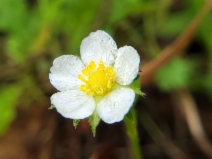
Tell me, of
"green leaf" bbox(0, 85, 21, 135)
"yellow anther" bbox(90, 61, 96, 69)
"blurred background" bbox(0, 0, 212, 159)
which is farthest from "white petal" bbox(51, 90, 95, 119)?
"green leaf" bbox(0, 85, 21, 135)

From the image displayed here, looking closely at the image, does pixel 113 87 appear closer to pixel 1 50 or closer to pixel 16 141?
pixel 16 141

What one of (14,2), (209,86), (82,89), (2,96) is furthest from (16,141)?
(209,86)

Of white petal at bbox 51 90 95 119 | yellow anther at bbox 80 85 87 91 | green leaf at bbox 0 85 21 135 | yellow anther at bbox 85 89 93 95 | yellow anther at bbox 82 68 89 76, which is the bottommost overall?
white petal at bbox 51 90 95 119

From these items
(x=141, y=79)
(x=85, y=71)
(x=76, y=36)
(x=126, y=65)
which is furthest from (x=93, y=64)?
(x=76, y=36)

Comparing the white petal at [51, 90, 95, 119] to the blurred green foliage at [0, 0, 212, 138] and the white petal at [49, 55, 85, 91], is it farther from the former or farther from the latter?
the blurred green foliage at [0, 0, 212, 138]

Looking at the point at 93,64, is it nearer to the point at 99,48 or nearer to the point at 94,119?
the point at 99,48
